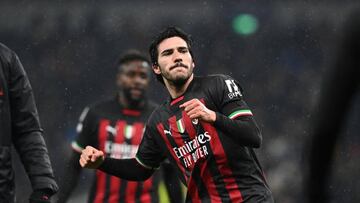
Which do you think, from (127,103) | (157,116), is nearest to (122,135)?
(127,103)

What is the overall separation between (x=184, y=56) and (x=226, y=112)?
19.1 inches

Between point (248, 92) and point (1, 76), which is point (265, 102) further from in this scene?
point (1, 76)

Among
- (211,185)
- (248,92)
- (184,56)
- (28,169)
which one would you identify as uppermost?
(184,56)

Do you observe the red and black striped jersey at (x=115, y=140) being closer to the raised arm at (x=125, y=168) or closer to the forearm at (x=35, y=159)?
the raised arm at (x=125, y=168)

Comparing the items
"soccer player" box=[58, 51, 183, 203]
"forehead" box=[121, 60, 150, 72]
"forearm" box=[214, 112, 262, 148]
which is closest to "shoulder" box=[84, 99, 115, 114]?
"soccer player" box=[58, 51, 183, 203]

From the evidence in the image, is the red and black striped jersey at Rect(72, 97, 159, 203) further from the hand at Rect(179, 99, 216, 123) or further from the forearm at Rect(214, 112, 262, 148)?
the hand at Rect(179, 99, 216, 123)

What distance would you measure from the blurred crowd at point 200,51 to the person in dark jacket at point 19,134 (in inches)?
343

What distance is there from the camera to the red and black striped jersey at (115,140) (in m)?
6.11

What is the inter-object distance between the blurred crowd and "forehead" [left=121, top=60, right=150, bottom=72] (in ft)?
18.6

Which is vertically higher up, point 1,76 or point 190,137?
point 1,76

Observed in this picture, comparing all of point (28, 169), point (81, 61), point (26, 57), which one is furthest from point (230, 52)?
point (28, 169)

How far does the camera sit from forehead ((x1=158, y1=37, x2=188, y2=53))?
4442mm

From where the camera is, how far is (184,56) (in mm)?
4340

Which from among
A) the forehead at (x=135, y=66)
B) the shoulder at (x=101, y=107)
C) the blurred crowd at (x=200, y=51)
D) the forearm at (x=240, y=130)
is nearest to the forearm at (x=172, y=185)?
the shoulder at (x=101, y=107)
